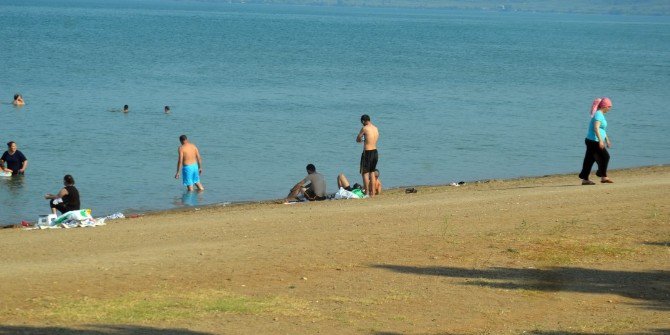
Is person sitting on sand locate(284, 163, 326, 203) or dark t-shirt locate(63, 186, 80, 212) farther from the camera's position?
person sitting on sand locate(284, 163, 326, 203)

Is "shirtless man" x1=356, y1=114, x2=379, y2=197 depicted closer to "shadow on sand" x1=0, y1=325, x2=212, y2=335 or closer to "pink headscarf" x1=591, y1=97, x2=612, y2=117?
"pink headscarf" x1=591, y1=97, x2=612, y2=117

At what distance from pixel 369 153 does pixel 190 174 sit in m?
4.73

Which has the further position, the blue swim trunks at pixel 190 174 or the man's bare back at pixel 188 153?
the blue swim trunks at pixel 190 174

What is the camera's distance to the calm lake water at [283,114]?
24781 millimetres

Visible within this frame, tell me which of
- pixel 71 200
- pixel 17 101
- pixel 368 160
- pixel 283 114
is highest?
pixel 17 101

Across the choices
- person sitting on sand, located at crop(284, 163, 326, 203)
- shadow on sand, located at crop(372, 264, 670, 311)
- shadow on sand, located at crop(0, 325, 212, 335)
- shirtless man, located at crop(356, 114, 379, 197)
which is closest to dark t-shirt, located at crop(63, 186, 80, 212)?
person sitting on sand, located at crop(284, 163, 326, 203)

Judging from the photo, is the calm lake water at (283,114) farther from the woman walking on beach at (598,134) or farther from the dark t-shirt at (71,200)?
the woman walking on beach at (598,134)

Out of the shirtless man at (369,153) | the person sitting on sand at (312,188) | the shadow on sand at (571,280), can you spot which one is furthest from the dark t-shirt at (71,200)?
the shadow on sand at (571,280)

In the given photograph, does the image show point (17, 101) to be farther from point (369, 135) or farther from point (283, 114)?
point (369, 135)

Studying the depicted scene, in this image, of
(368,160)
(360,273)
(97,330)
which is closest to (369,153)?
(368,160)

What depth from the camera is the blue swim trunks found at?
2125cm

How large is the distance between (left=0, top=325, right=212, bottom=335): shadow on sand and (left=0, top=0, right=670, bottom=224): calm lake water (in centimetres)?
1088

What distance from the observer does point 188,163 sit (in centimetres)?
2116

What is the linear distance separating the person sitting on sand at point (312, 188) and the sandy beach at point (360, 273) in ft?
10.9
